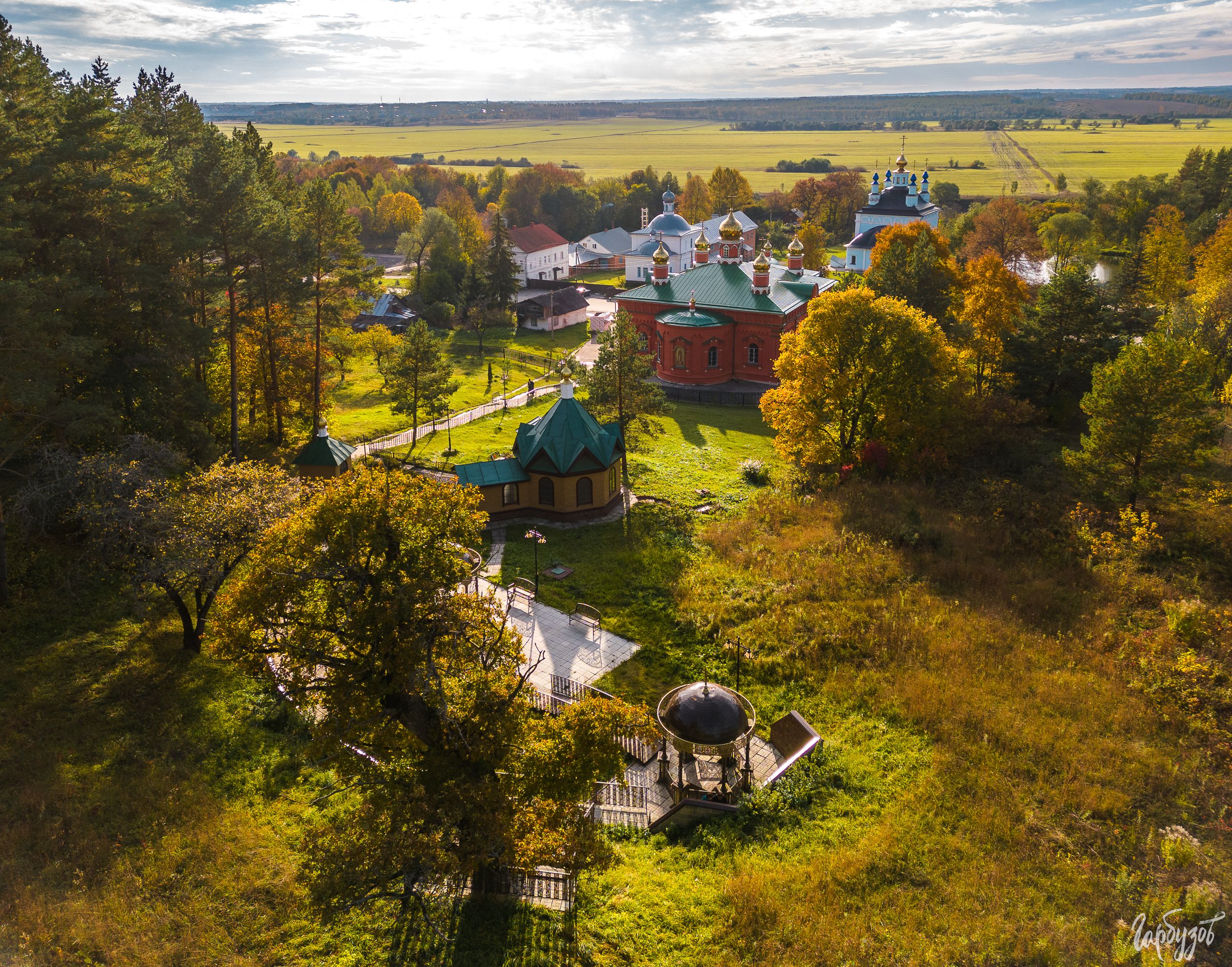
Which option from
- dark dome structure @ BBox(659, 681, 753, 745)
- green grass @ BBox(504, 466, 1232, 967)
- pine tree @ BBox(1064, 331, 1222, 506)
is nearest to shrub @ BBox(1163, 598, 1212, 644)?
green grass @ BBox(504, 466, 1232, 967)

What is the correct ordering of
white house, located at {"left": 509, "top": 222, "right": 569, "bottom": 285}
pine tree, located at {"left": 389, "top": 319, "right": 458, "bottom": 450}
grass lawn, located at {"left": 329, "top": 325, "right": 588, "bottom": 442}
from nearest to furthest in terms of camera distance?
pine tree, located at {"left": 389, "top": 319, "right": 458, "bottom": 450} < grass lawn, located at {"left": 329, "top": 325, "right": 588, "bottom": 442} < white house, located at {"left": 509, "top": 222, "right": 569, "bottom": 285}

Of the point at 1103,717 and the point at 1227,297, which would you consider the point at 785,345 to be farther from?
the point at 1227,297

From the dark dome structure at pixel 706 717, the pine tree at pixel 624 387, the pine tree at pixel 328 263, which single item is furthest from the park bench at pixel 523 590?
the pine tree at pixel 328 263

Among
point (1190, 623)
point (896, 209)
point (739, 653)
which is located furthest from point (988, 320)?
point (896, 209)

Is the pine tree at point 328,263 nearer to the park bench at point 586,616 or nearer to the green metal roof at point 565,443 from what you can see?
the green metal roof at point 565,443

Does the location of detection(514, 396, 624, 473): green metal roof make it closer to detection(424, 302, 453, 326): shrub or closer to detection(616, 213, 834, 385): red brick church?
detection(616, 213, 834, 385): red brick church

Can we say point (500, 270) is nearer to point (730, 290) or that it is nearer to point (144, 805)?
point (730, 290)
